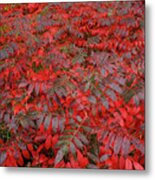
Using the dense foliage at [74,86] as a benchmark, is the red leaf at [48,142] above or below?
below

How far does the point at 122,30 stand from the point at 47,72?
0.43 m

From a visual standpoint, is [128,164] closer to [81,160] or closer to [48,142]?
[81,160]

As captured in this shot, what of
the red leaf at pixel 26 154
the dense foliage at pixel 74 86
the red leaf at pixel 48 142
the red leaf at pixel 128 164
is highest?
the dense foliage at pixel 74 86

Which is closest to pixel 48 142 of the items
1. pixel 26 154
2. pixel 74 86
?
pixel 26 154

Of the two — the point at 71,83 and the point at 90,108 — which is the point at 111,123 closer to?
the point at 90,108

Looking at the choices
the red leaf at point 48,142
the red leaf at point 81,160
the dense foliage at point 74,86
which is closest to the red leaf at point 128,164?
the dense foliage at point 74,86

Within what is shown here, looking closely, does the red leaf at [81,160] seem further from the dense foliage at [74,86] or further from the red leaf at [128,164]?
the red leaf at [128,164]

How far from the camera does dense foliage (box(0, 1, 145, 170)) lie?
1.75 m

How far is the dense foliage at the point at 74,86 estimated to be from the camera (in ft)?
5.74

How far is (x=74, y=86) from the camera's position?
70.6 inches

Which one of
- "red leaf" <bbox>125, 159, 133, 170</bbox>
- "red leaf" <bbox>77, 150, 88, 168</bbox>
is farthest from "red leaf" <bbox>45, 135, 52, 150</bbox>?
"red leaf" <bbox>125, 159, 133, 170</bbox>

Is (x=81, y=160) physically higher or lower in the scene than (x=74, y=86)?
lower

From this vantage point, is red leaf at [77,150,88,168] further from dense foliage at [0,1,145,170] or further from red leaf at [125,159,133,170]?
red leaf at [125,159,133,170]

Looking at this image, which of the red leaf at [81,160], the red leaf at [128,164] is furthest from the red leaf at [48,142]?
the red leaf at [128,164]
